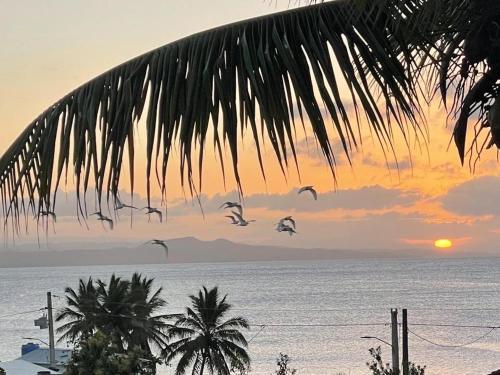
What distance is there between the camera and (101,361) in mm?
22859

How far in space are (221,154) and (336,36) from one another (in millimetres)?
521

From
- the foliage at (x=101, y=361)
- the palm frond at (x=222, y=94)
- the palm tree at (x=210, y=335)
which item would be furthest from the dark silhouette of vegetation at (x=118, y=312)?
the palm frond at (x=222, y=94)

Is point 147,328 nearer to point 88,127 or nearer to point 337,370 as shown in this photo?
point 337,370

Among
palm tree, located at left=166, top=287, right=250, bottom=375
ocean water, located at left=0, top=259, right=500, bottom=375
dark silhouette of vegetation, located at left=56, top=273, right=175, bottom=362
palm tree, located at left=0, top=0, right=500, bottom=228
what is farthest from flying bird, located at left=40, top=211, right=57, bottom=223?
ocean water, located at left=0, top=259, right=500, bottom=375

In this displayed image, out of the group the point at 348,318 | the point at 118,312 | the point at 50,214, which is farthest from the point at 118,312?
the point at 348,318

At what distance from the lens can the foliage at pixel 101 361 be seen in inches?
883

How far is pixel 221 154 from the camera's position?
2.01 meters

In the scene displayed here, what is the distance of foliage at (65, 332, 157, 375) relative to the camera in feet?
73.6

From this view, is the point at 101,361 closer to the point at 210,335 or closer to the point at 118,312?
the point at 118,312

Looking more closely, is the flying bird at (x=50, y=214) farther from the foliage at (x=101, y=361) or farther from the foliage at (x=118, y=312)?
the foliage at (x=118, y=312)

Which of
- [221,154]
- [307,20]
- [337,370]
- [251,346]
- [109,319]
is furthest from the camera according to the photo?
[251,346]

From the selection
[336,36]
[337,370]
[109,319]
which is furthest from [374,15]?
[337,370]

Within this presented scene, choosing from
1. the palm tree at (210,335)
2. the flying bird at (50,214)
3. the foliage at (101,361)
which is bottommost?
the palm tree at (210,335)

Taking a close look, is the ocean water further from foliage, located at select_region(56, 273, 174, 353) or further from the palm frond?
the palm frond
